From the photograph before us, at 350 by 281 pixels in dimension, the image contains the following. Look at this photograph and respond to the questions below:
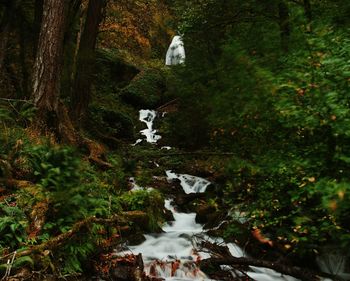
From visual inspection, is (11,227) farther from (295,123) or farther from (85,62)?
(85,62)

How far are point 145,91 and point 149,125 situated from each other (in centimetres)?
272

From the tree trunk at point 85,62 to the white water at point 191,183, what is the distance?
360 centimetres

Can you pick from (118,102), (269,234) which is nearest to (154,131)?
(118,102)

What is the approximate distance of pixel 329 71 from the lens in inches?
177

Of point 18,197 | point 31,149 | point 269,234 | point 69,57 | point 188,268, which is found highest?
point 69,57

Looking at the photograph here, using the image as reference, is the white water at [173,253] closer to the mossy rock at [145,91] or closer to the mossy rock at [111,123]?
the mossy rock at [111,123]

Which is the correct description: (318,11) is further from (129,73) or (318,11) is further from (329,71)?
(129,73)

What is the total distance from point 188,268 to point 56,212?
8.56 ft

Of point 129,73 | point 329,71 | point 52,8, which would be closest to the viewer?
point 329,71

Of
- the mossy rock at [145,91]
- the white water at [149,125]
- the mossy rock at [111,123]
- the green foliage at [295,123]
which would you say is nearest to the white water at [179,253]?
the green foliage at [295,123]

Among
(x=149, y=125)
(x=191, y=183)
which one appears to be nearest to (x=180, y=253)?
(x=191, y=183)

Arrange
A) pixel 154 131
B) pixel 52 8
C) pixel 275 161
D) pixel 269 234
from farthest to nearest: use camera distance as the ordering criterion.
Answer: pixel 154 131 < pixel 52 8 < pixel 269 234 < pixel 275 161

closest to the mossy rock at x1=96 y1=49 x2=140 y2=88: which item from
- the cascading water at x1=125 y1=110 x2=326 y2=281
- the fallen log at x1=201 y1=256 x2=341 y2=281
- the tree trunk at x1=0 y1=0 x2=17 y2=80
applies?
the tree trunk at x1=0 y1=0 x2=17 y2=80

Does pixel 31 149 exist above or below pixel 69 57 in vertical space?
below
